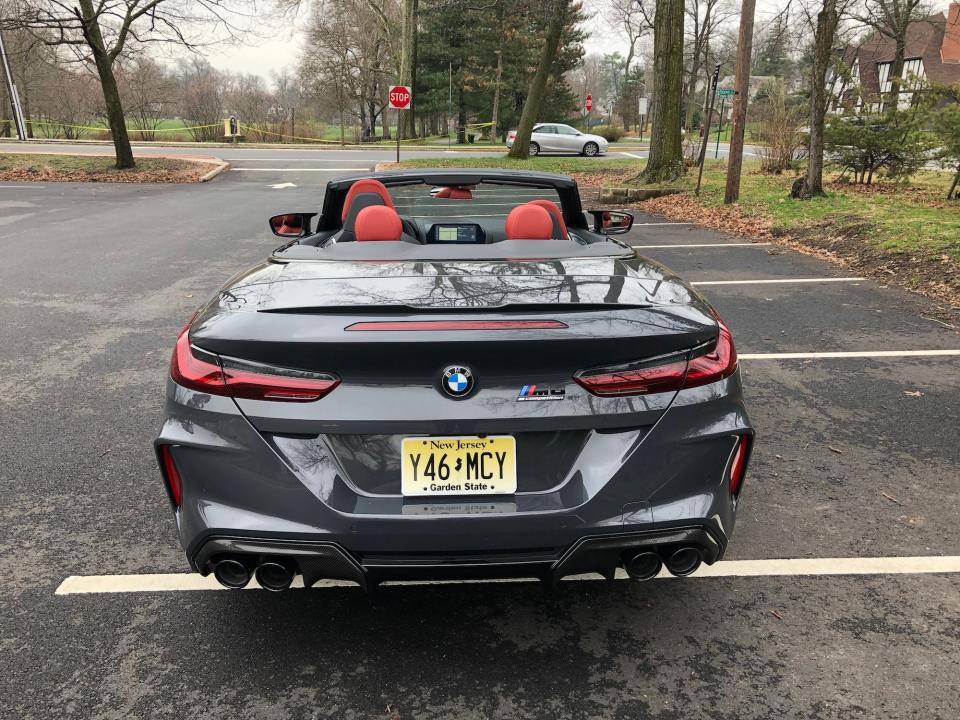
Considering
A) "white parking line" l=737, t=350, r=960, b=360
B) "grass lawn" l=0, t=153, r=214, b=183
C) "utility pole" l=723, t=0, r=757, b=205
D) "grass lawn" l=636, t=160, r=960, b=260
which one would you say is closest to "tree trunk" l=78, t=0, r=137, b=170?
"grass lawn" l=0, t=153, r=214, b=183

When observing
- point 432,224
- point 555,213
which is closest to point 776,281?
point 555,213

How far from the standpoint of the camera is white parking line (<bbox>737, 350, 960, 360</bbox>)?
541 centimetres

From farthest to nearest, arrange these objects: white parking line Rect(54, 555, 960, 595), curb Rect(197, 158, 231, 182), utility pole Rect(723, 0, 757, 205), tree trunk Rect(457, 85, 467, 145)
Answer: tree trunk Rect(457, 85, 467, 145) < curb Rect(197, 158, 231, 182) < utility pole Rect(723, 0, 757, 205) < white parking line Rect(54, 555, 960, 595)

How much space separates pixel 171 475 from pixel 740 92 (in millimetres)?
13543

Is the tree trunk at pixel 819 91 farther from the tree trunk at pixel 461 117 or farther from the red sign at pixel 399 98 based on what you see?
the tree trunk at pixel 461 117

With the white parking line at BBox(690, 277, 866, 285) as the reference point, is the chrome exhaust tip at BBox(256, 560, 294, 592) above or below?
above

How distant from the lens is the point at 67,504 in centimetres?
332

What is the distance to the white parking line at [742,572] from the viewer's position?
2.71 meters

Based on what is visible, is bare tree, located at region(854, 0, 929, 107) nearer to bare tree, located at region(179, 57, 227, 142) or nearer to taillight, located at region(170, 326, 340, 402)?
taillight, located at region(170, 326, 340, 402)

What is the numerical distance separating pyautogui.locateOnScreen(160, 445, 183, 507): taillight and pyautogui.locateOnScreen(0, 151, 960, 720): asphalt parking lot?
0.57 m

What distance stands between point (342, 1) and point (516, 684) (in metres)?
48.5

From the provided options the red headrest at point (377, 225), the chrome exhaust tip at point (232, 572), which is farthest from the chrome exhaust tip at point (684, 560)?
the red headrest at point (377, 225)

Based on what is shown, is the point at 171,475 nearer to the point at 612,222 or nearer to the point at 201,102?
the point at 612,222

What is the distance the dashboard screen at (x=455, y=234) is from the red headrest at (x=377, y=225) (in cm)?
31
